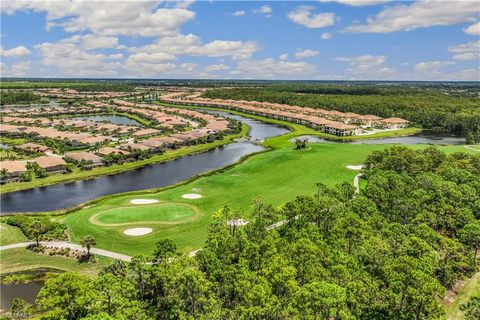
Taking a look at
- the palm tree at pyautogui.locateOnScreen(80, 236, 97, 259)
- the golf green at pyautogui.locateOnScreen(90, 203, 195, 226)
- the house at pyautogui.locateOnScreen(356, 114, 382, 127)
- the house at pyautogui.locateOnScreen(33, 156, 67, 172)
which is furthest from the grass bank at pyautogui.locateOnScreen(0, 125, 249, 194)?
the house at pyautogui.locateOnScreen(356, 114, 382, 127)

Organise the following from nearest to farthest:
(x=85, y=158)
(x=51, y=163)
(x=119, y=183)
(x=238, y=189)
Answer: (x=238, y=189) < (x=119, y=183) < (x=51, y=163) < (x=85, y=158)

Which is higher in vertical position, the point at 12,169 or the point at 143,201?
the point at 12,169

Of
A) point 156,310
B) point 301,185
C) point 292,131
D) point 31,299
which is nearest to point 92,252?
point 31,299

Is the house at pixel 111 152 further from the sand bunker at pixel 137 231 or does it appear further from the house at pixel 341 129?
the house at pixel 341 129

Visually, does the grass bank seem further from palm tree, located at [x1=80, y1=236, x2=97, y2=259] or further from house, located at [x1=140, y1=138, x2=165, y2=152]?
palm tree, located at [x1=80, y1=236, x2=97, y2=259]

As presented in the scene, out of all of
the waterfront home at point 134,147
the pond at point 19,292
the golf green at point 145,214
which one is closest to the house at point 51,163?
the waterfront home at point 134,147

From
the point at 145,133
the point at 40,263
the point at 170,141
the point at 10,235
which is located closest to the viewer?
the point at 40,263

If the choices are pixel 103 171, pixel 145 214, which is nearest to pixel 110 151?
pixel 103 171

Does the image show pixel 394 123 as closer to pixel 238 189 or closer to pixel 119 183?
pixel 238 189
